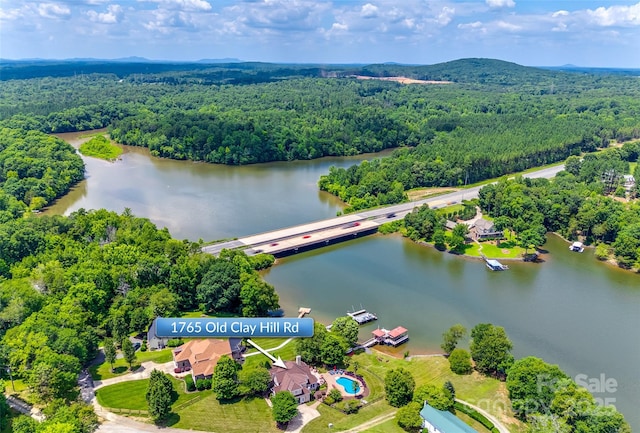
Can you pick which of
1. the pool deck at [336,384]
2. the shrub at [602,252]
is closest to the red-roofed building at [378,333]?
the pool deck at [336,384]

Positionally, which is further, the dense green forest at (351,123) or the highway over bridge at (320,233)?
the dense green forest at (351,123)

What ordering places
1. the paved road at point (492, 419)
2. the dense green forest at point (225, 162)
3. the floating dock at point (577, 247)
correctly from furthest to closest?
the floating dock at point (577, 247) < the dense green forest at point (225, 162) < the paved road at point (492, 419)

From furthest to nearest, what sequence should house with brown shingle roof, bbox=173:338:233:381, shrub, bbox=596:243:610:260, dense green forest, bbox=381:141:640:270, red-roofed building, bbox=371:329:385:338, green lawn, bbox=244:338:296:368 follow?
dense green forest, bbox=381:141:640:270
shrub, bbox=596:243:610:260
red-roofed building, bbox=371:329:385:338
green lawn, bbox=244:338:296:368
house with brown shingle roof, bbox=173:338:233:381

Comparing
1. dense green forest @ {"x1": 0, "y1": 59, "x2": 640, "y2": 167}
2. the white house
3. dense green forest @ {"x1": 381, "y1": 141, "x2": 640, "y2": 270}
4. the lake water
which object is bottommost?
the lake water

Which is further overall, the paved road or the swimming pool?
the swimming pool

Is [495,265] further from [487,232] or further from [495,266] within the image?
[487,232]

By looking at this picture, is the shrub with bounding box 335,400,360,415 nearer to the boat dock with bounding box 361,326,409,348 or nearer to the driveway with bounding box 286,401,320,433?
the driveway with bounding box 286,401,320,433

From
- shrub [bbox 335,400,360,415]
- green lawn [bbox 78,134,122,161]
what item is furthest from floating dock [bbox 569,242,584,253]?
green lawn [bbox 78,134,122,161]

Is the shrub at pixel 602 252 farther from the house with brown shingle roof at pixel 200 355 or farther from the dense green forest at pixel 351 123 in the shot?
the house with brown shingle roof at pixel 200 355
